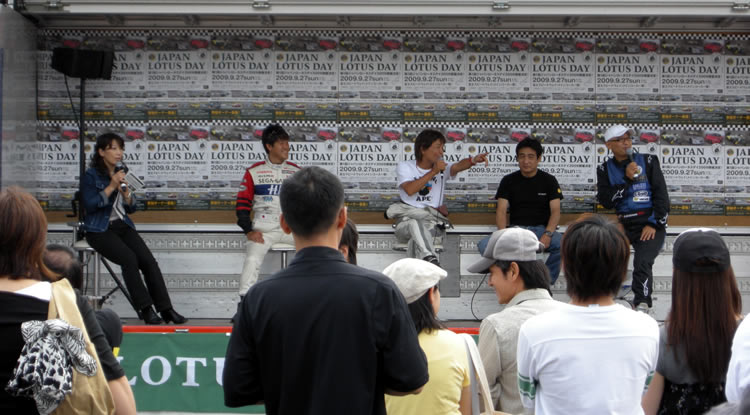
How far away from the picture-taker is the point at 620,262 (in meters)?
2.34

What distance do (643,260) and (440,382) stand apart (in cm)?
451

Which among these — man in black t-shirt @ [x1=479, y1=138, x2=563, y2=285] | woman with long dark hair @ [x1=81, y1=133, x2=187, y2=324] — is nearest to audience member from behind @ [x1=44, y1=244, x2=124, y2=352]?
woman with long dark hair @ [x1=81, y1=133, x2=187, y2=324]

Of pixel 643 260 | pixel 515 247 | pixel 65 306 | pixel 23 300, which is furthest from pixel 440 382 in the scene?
pixel 643 260

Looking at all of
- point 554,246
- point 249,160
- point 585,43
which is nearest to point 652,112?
point 585,43

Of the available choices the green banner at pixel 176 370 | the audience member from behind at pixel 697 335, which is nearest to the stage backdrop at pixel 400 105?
the green banner at pixel 176 370

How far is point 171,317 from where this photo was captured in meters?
6.74

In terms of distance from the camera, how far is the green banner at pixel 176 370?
17.9 ft

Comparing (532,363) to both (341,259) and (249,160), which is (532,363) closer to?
(341,259)

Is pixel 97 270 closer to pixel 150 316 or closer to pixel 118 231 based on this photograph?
pixel 118 231

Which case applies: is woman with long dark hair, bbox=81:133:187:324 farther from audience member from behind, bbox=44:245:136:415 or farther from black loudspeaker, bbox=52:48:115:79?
audience member from behind, bbox=44:245:136:415

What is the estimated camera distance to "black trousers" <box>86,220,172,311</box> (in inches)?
260

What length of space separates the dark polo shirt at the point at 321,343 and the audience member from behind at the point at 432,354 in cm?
62

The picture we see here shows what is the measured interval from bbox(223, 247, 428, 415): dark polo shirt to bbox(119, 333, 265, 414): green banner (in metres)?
3.59

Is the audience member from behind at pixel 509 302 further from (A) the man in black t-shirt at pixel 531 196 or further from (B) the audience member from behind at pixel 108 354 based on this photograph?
(A) the man in black t-shirt at pixel 531 196
